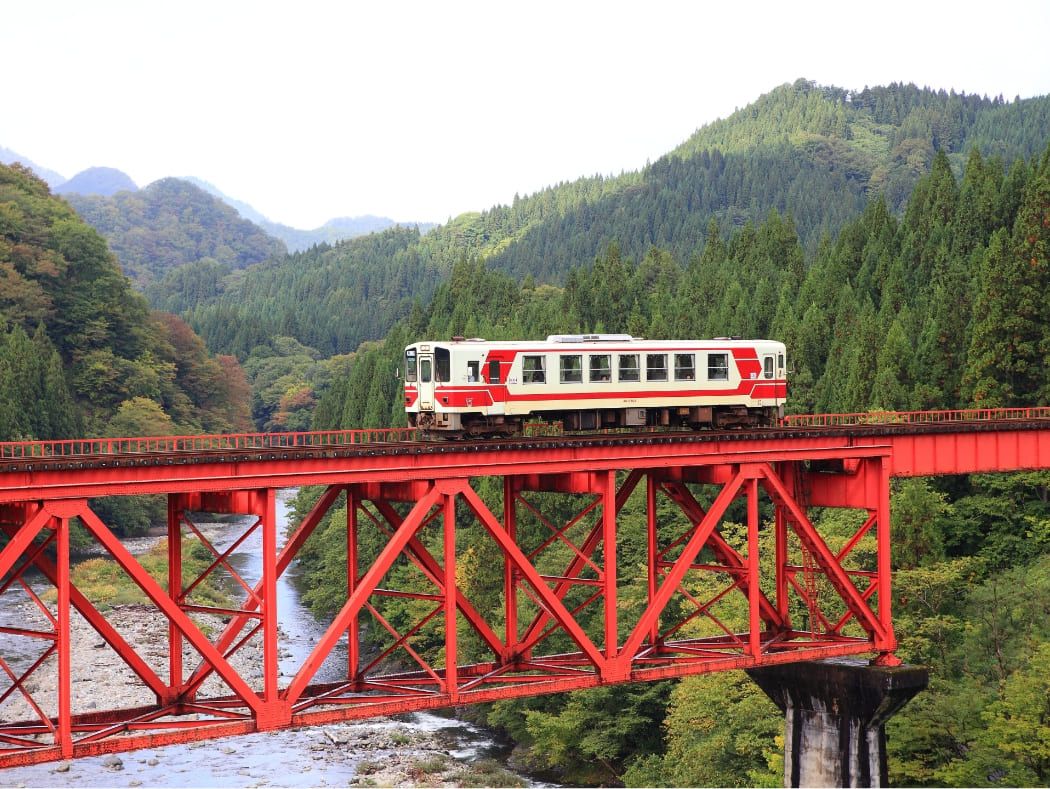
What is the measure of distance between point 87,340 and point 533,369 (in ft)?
400

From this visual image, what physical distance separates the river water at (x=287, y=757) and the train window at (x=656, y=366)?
83.3 ft

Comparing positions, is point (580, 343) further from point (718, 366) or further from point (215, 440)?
point (215, 440)

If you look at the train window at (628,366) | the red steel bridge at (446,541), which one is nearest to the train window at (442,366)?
the red steel bridge at (446,541)

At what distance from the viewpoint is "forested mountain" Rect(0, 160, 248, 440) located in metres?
139

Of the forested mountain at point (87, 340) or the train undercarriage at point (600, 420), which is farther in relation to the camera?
the forested mountain at point (87, 340)

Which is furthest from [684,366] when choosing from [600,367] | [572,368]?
[572,368]

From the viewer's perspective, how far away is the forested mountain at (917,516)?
167ft

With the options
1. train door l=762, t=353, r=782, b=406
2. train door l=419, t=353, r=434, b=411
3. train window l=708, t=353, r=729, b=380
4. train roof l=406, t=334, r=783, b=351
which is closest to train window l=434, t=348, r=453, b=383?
train door l=419, t=353, r=434, b=411

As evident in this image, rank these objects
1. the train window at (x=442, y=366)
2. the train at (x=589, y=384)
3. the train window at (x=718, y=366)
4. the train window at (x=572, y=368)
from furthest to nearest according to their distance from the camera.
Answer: the train window at (x=718, y=366) → the train window at (x=572, y=368) → the train at (x=589, y=384) → the train window at (x=442, y=366)

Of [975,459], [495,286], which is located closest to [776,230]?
[495,286]

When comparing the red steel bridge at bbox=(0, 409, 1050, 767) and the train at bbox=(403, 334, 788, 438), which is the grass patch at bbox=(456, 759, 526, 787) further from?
the train at bbox=(403, 334, 788, 438)

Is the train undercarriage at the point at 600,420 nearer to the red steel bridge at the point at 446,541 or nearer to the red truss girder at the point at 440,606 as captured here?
the red truss girder at the point at 440,606

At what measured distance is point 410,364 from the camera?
44.6 metres

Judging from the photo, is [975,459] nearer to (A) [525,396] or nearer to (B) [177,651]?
(A) [525,396]
